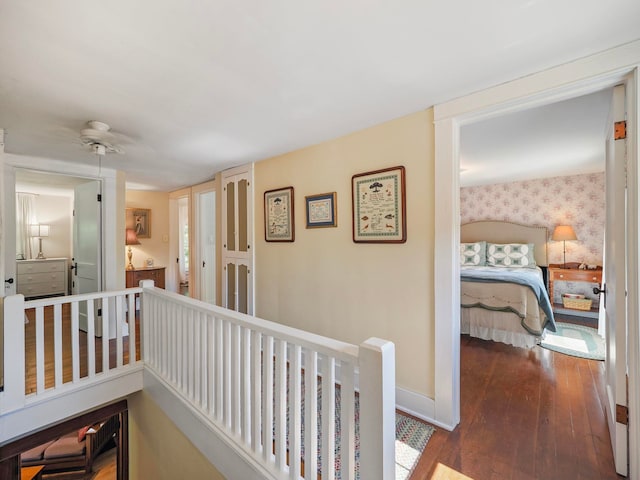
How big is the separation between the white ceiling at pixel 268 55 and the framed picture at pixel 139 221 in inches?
108

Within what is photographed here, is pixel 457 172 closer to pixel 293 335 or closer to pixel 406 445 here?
pixel 293 335

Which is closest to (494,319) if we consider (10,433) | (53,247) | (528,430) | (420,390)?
(528,430)

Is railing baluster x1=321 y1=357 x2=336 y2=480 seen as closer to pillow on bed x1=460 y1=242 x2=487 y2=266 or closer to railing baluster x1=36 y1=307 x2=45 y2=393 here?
railing baluster x1=36 y1=307 x2=45 y2=393

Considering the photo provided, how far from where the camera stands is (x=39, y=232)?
214 inches

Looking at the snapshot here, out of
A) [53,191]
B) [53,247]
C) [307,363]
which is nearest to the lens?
[307,363]

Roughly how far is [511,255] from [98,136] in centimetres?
540

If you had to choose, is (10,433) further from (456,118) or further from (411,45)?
(456,118)

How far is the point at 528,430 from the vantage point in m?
1.80

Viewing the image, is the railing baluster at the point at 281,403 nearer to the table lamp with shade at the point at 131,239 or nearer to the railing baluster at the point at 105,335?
the railing baluster at the point at 105,335

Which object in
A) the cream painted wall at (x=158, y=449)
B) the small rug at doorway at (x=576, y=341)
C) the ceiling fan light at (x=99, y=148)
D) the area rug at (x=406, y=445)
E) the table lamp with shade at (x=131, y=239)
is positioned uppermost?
the ceiling fan light at (x=99, y=148)

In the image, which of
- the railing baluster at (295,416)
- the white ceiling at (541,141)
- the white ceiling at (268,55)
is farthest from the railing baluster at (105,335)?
the white ceiling at (541,141)

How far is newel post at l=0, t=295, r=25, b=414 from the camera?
6.02 feet

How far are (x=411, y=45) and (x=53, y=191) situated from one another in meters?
6.44

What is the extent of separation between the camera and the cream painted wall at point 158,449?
1.91 m
